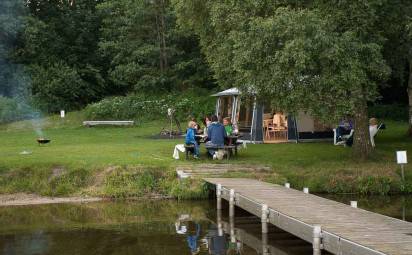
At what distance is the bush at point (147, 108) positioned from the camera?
103 feet

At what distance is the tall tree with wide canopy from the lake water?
2.48 m

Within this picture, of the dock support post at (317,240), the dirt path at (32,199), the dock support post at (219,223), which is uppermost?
the dock support post at (317,240)

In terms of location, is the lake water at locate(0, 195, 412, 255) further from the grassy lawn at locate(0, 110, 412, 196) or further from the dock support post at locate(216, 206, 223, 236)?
the grassy lawn at locate(0, 110, 412, 196)

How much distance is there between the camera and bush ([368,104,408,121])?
32781mm

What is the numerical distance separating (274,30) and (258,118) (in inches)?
293

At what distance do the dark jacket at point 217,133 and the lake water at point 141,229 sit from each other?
2.85m

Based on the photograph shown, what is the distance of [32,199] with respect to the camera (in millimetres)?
14727

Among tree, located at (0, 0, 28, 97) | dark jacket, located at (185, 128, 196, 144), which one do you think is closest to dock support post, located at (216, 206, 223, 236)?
dark jacket, located at (185, 128, 196, 144)

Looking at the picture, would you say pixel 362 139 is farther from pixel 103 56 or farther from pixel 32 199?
pixel 103 56


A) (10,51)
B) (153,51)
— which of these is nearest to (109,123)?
(153,51)

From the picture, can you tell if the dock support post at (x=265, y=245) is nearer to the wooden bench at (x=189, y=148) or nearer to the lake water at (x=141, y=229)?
the lake water at (x=141, y=229)

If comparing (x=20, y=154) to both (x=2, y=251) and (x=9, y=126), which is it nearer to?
(x=2, y=251)

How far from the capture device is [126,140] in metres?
23.3

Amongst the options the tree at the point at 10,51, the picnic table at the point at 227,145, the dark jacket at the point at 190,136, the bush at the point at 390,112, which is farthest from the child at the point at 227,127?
the tree at the point at 10,51
